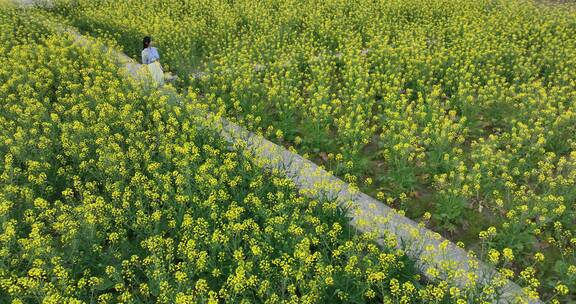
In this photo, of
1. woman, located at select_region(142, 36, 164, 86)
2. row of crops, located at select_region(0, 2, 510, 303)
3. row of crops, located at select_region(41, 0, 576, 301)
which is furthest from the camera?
woman, located at select_region(142, 36, 164, 86)

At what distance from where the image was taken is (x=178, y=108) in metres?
8.02

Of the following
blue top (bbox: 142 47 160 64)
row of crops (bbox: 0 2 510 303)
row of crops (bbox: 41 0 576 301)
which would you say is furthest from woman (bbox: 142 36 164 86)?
row of crops (bbox: 0 2 510 303)

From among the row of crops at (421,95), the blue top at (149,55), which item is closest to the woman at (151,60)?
the blue top at (149,55)

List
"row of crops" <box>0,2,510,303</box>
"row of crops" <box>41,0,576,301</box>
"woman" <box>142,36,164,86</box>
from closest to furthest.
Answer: "row of crops" <box>0,2,510,303</box>
"row of crops" <box>41,0,576,301</box>
"woman" <box>142,36,164,86</box>

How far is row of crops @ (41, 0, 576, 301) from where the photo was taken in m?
6.22

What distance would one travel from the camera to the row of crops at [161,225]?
15.4 ft

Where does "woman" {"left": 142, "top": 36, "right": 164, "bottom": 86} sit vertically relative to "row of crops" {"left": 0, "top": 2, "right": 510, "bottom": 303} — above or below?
above

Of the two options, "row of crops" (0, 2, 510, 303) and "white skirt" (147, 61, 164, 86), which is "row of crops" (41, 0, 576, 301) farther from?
"row of crops" (0, 2, 510, 303)

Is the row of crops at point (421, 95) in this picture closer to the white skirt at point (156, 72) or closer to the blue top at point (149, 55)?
the white skirt at point (156, 72)

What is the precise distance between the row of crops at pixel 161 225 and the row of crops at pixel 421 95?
120 cm

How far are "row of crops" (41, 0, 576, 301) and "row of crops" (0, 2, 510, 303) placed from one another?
47.2 inches

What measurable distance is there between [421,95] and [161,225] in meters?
6.20

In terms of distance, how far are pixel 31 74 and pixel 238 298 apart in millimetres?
8319

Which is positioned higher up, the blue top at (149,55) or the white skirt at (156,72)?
the blue top at (149,55)
